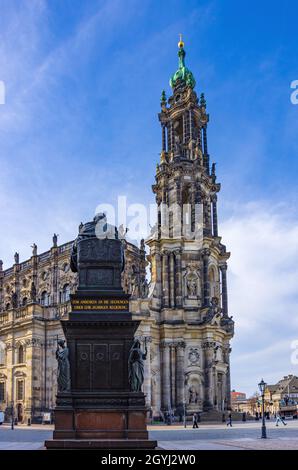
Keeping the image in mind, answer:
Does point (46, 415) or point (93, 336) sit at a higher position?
point (93, 336)

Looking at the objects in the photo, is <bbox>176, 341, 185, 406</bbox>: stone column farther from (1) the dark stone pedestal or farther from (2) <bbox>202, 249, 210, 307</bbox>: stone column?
(1) the dark stone pedestal

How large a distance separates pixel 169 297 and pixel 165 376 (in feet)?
26.5

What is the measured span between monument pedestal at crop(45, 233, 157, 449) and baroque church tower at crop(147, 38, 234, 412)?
3983 centimetres

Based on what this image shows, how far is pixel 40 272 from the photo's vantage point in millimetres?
67312

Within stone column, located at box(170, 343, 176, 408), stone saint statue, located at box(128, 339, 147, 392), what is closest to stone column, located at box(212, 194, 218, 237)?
stone column, located at box(170, 343, 176, 408)

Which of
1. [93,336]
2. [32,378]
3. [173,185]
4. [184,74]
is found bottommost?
[32,378]

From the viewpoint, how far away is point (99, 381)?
66.0 ft

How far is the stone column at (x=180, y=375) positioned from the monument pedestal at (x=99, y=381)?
3967 cm

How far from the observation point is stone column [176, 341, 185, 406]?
58469mm

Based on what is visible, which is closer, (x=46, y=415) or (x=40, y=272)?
(x=46, y=415)
